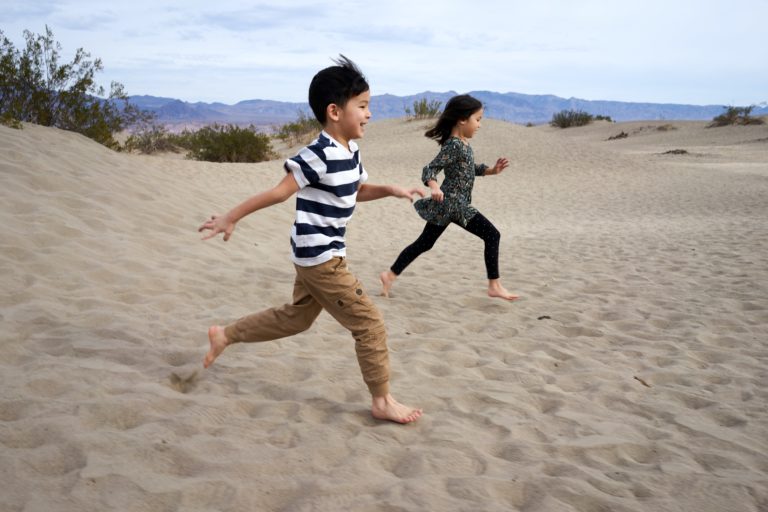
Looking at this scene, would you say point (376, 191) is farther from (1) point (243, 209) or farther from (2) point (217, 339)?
(2) point (217, 339)

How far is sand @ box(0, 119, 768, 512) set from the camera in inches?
95.3

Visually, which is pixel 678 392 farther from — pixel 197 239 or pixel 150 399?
pixel 197 239

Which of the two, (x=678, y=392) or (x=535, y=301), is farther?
(x=535, y=301)

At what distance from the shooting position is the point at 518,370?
3830mm

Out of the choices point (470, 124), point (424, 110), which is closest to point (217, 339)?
point (470, 124)

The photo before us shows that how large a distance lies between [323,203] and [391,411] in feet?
3.48

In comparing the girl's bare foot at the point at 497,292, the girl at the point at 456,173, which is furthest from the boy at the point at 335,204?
the girl's bare foot at the point at 497,292

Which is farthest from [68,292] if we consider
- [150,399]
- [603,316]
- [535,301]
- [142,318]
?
[603,316]

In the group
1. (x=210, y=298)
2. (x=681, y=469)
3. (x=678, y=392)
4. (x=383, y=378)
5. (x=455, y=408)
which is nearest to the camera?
(x=681, y=469)

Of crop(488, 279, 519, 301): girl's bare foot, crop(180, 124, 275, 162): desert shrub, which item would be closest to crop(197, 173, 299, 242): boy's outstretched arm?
crop(488, 279, 519, 301): girl's bare foot

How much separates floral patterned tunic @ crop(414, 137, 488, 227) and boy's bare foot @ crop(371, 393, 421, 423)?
223 cm

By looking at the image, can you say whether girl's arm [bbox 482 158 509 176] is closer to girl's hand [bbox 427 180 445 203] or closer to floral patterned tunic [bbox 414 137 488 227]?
floral patterned tunic [bbox 414 137 488 227]

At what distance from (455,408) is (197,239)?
4500mm

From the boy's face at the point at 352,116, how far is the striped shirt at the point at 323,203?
70 mm
